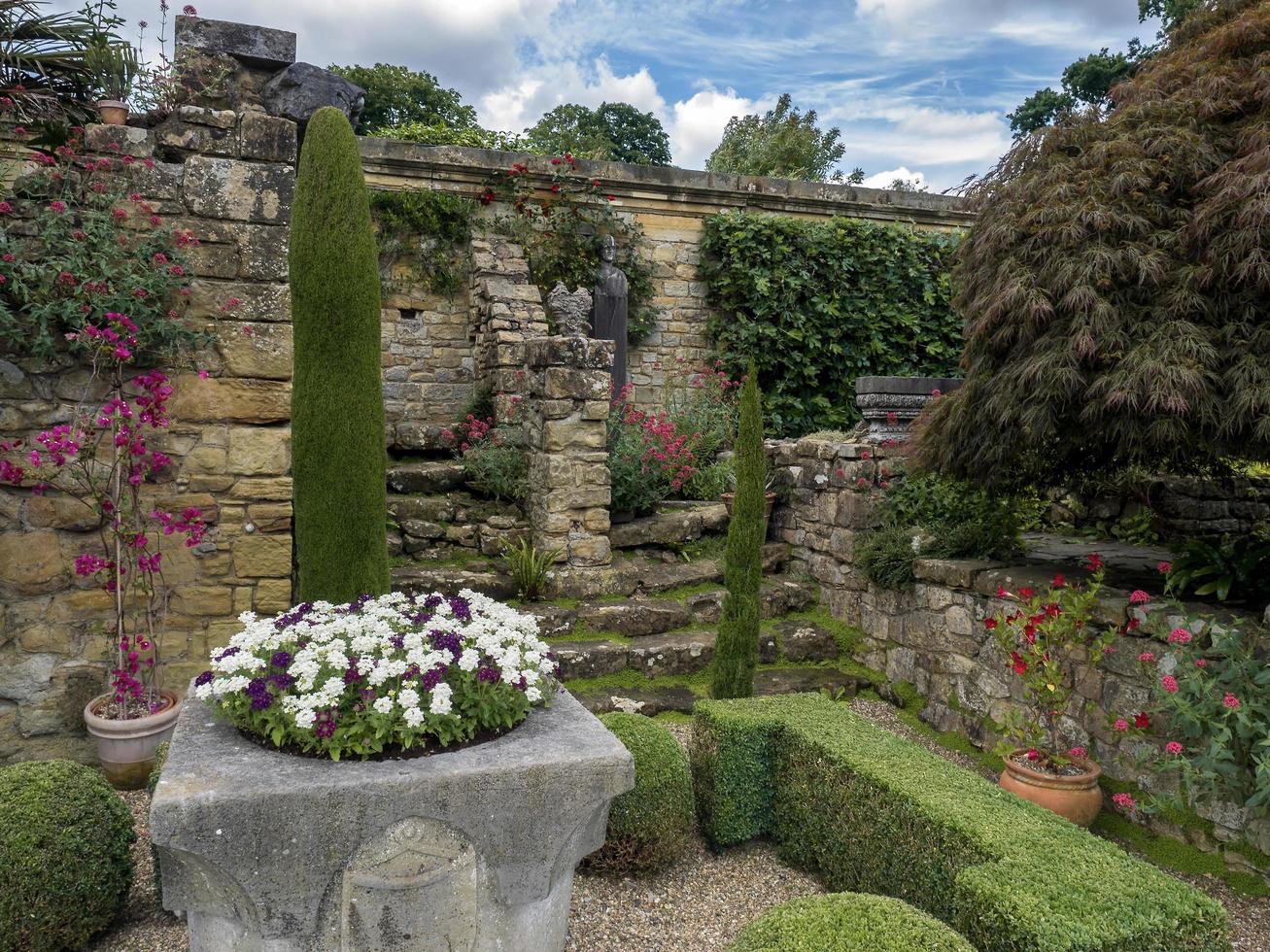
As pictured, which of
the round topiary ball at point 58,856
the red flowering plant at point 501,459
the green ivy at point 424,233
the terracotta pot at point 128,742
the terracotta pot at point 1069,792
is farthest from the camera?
the green ivy at point 424,233

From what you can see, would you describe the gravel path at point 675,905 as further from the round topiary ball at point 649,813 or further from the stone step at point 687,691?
the stone step at point 687,691

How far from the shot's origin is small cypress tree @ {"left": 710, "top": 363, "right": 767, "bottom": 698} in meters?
4.94

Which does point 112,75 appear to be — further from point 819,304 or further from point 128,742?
point 819,304

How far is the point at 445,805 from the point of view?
259cm

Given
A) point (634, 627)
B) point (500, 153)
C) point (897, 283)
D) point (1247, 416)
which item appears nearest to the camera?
point (1247, 416)

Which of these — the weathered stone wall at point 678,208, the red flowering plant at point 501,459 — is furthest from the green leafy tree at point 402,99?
the red flowering plant at point 501,459

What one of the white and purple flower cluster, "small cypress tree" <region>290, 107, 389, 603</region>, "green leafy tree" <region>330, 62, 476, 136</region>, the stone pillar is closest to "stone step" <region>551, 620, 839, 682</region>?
the stone pillar

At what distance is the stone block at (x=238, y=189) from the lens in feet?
15.2

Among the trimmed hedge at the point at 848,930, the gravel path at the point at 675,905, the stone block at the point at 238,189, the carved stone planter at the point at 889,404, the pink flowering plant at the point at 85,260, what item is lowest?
the gravel path at the point at 675,905

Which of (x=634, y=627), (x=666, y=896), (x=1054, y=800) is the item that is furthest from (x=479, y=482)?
(x=1054, y=800)

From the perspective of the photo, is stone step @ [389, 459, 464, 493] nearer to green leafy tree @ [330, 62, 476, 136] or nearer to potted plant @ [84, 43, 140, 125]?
potted plant @ [84, 43, 140, 125]

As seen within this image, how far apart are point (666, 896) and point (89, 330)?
3917 millimetres

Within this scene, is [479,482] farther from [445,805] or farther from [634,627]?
[445,805]

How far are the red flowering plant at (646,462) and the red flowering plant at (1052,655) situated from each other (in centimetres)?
350
